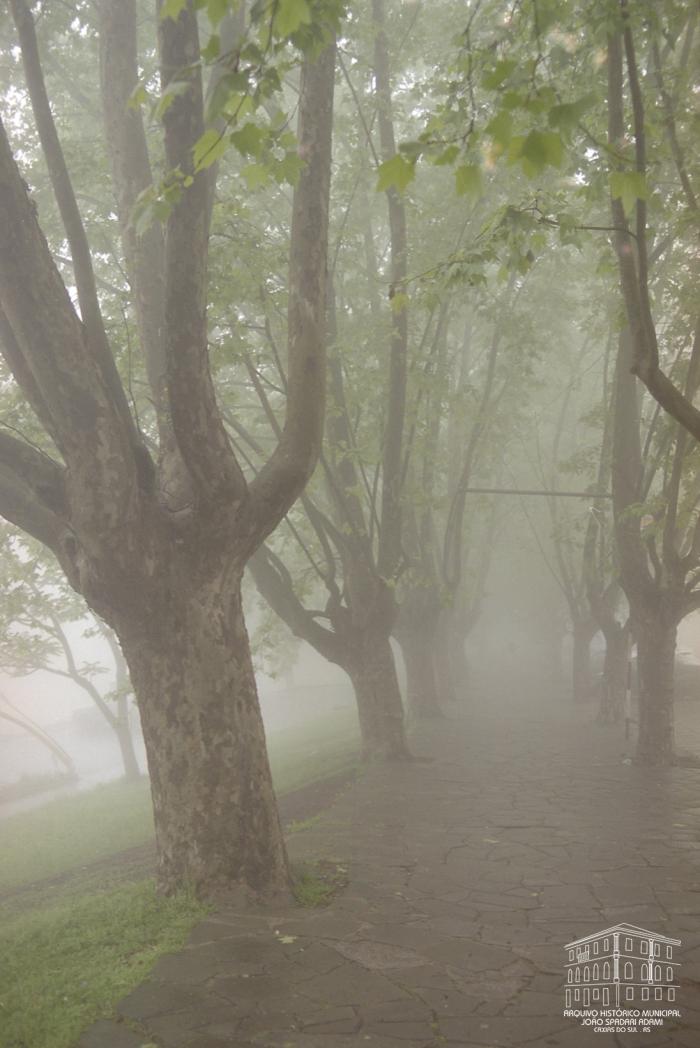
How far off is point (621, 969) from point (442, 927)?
4.33 feet

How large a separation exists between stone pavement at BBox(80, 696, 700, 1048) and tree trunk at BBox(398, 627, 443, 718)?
6830 millimetres

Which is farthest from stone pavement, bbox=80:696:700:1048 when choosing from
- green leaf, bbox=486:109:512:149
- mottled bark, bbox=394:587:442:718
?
mottled bark, bbox=394:587:442:718

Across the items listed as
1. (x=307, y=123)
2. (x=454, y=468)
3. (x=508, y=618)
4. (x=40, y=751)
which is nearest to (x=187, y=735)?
(x=307, y=123)

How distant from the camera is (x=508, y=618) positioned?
117 feet

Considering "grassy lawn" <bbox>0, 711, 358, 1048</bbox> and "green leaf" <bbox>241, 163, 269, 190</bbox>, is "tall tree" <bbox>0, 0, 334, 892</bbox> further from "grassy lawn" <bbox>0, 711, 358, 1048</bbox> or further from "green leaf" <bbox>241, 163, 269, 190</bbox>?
"green leaf" <bbox>241, 163, 269, 190</bbox>

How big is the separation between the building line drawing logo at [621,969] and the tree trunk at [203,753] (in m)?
2.33

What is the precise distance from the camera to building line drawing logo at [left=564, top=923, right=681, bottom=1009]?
4.53m

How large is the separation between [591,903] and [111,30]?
29.5 ft

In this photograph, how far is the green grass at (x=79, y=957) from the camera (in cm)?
443

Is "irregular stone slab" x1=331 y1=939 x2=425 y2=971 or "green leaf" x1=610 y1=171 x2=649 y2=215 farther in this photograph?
"irregular stone slab" x1=331 y1=939 x2=425 y2=971

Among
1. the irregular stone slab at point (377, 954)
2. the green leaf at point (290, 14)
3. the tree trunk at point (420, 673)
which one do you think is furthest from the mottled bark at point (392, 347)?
the green leaf at point (290, 14)

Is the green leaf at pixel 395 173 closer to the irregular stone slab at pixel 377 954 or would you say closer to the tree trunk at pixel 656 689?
the irregular stone slab at pixel 377 954

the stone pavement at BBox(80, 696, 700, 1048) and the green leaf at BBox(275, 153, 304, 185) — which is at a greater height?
the green leaf at BBox(275, 153, 304, 185)

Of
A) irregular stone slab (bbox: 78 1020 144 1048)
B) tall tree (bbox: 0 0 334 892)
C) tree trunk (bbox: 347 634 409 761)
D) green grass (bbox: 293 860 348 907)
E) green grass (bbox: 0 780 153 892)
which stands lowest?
green grass (bbox: 0 780 153 892)
